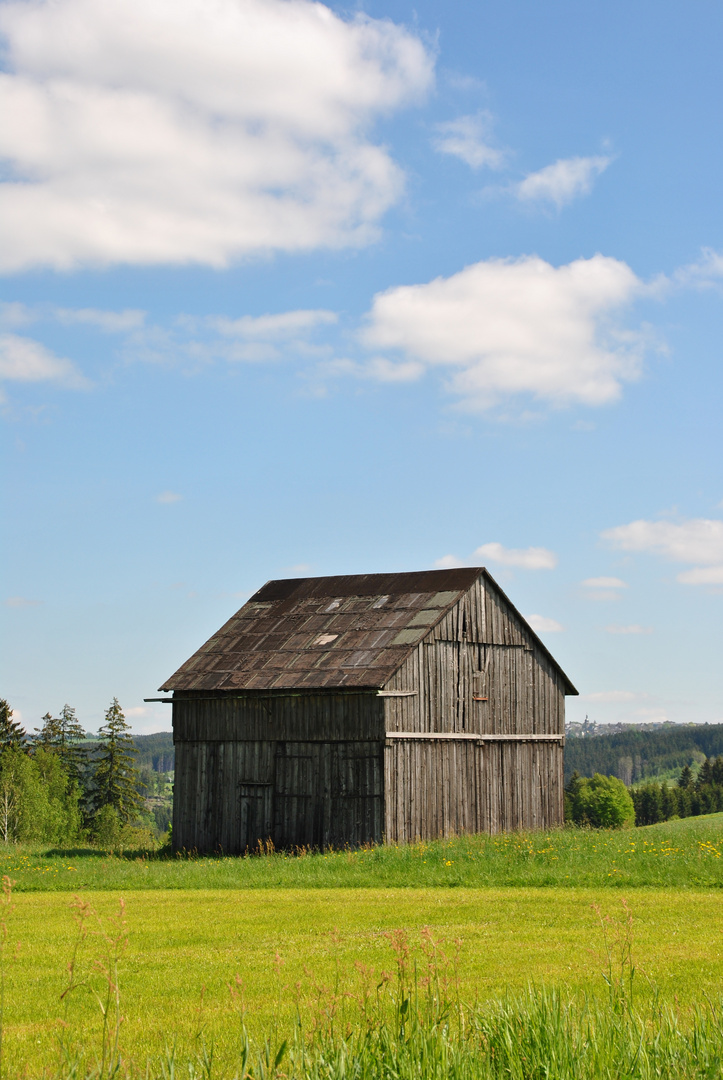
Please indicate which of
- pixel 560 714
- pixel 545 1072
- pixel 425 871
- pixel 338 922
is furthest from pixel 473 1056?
pixel 560 714

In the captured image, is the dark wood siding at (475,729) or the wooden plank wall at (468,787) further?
the dark wood siding at (475,729)

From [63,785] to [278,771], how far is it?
58522 mm

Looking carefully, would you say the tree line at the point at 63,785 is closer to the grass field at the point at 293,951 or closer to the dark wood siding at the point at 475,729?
the dark wood siding at the point at 475,729

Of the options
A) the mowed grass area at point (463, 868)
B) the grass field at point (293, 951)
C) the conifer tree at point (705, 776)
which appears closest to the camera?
the grass field at point (293, 951)

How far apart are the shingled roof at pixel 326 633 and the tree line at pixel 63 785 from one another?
1666 inches

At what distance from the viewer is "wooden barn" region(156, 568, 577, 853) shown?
30.4 m

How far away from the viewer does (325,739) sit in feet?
102

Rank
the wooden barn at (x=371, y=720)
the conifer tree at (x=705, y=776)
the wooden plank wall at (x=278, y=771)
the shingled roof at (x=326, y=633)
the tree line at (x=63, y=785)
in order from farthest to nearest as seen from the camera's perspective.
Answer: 1. the conifer tree at (x=705, y=776)
2. the tree line at (x=63, y=785)
3. the shingled roof at (x=326, y=633)
4. the wooden barn at (x=371, y=720)
5. the wooden plank wall at (x=278, y=771)

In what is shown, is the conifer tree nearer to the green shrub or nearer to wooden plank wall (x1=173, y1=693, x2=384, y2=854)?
the green shrub

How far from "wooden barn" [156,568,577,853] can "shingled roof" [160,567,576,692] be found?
57mm

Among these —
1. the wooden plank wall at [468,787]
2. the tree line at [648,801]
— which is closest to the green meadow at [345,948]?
the wooden plank wall at [468,787]

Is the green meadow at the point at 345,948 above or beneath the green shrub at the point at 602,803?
above

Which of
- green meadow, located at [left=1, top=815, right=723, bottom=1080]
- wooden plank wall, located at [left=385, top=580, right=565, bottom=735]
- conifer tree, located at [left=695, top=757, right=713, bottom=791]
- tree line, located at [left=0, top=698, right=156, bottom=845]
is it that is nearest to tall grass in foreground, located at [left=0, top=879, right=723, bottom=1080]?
green meadow, located at [left=1, top=815, right=723, bottom=1080]

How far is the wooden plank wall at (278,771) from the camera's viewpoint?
30.2 metres
